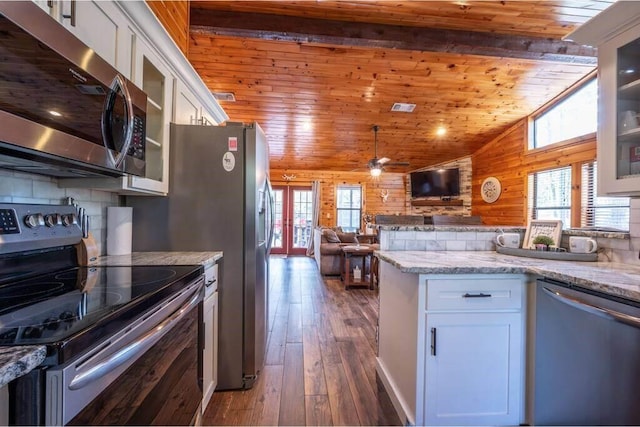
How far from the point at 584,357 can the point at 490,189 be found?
18.7 ft

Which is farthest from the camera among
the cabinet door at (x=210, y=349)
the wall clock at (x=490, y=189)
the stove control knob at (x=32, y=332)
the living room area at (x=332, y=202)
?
the living room area at (x=332, y=202)

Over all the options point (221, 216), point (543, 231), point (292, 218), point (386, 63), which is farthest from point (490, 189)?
point (221, 216)

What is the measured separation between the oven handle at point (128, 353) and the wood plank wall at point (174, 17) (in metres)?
1.87

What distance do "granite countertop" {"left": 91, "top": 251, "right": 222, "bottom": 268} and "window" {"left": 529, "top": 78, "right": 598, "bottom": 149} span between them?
5540 mm

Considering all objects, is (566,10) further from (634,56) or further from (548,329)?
(548,329)

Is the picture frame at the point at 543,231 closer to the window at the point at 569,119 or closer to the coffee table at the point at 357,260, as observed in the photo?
the coffee table at the point at 357,260

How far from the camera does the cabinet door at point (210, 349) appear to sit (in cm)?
157

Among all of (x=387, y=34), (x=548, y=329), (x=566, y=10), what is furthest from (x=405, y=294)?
(x=566, y=10)

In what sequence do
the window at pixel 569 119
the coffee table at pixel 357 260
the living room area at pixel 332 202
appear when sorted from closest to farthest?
1. the window at pixel 569 119
2. the coffee table at pixel 357 260
3. the living room area at pixel 332 202

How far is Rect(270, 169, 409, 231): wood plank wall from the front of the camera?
784 cm

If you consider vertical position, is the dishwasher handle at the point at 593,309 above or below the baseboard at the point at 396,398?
above

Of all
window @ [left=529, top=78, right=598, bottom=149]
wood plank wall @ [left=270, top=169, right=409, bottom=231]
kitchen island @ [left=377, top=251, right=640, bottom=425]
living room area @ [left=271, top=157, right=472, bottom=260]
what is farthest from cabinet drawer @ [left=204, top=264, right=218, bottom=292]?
wood plank wall @ [left=270, top=169, right=409, bottom=231]

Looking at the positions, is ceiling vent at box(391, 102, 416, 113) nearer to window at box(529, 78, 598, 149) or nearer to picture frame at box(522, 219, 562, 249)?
window at box(529, 78, 598, 149)

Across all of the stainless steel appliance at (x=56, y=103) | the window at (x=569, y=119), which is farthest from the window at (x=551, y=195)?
the stainless steel appliance at (x=56, y=103)
